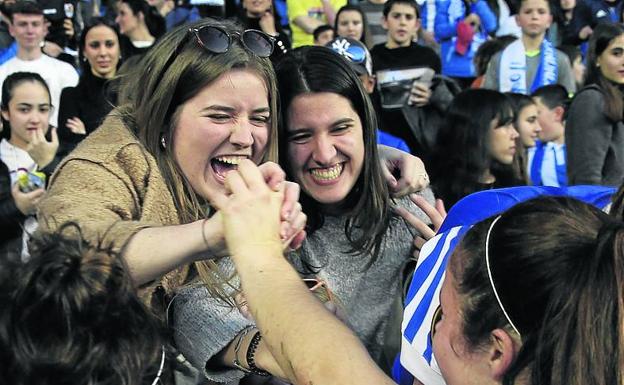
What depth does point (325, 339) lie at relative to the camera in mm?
1741

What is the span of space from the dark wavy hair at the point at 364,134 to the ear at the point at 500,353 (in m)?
1.29

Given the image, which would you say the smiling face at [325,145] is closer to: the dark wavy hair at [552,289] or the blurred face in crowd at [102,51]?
the dark wavy hair at [552,289]

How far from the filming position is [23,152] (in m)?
5.53

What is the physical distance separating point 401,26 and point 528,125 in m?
1.86

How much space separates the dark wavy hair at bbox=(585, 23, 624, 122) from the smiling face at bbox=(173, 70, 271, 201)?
332cm

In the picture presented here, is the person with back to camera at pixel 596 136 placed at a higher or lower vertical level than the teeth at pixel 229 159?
lower

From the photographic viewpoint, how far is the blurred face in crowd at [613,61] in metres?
5.82

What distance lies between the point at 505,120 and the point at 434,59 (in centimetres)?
245

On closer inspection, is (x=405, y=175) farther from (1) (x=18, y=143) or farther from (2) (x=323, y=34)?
(2) (x=323, y=34)

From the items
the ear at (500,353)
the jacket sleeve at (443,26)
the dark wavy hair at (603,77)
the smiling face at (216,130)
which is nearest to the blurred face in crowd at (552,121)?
the dark wavy hair at (603,77)

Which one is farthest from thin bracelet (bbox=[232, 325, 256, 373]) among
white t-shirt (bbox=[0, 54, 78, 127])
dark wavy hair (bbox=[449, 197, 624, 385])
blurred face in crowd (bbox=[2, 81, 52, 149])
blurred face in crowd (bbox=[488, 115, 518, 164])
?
white t-shirt (bbox=[0, 54, 78, 127])

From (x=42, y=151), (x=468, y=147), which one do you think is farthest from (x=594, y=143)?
(x=42, y=151)

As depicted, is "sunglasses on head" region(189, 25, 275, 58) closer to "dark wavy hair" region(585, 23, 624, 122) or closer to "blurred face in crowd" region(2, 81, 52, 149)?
"blurred face in crowd" region(2, 81, 52, 149)

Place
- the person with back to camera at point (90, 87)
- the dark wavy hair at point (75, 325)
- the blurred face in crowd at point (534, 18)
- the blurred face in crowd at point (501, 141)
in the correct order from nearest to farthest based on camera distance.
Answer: the dark wavy hair at point (75, 325), the blurred face in crowd at point (501, 141), the person with back to camera at point (90, 87), the blurred face in crowd at point (534, 18)
